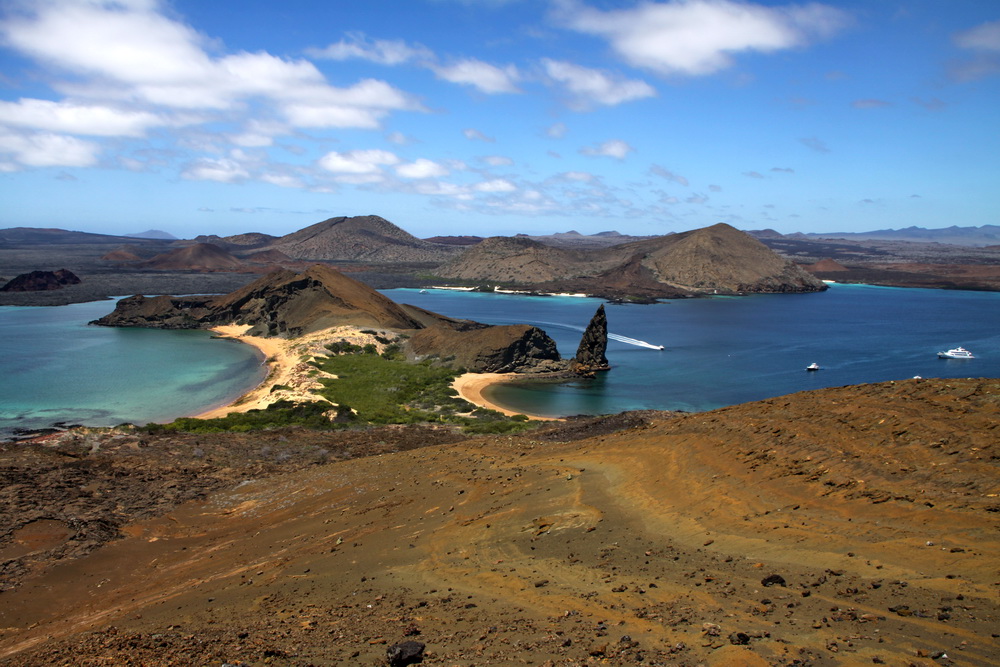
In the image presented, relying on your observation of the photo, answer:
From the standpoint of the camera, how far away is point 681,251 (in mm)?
142250

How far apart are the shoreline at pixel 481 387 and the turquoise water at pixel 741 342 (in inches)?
45.5

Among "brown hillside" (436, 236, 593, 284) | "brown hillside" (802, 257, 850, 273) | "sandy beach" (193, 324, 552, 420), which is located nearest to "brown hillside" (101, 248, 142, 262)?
"brown hillside" (436, 236, 593, 284)

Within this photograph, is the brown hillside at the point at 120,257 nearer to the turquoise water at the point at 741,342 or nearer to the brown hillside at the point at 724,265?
the turquoise water at the point at 741,342

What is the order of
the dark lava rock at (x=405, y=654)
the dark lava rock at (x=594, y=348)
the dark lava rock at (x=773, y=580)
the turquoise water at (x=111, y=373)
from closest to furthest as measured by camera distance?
the dark lava rock at (x=405, y=654), the dark lava rock at (x=773, y=580), the turquoise water at (x=111, y=373), the dark lava rock at (x=594, y=348)

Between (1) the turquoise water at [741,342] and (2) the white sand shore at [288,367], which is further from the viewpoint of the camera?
(1) the turquoise water at [741,342]

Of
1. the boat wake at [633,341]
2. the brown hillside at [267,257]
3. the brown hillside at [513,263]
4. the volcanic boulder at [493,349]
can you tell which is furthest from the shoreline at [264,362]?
the brown hillside at [267,257]

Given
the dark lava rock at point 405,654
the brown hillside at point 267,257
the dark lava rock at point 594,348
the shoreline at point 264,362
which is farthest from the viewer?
the brown hillside at point 267,257

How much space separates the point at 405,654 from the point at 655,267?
139 m

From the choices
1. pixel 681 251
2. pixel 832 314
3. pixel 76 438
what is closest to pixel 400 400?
pixel 76 438

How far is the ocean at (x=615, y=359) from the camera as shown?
126ft

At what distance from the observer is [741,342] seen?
66312 mm

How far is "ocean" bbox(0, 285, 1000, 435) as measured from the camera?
126 feet

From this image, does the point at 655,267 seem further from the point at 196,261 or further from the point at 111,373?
the point at 111,373

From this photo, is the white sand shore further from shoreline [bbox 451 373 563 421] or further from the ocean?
shoreline [bbox 451 373 563 421]
